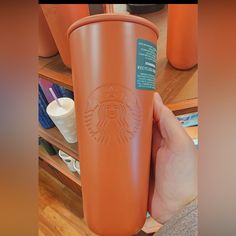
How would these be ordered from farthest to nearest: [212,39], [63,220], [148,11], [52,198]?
[52,198], [63,220], [148,11], [212,39]

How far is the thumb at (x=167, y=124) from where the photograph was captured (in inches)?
18.4

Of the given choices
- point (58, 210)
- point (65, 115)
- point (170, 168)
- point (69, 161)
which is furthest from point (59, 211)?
point (170, 168)

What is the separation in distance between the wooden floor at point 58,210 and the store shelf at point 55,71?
0.34m

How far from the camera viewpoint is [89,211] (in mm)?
377

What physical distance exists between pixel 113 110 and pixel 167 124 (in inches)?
7.0

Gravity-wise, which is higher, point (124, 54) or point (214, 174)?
point (124, 54)

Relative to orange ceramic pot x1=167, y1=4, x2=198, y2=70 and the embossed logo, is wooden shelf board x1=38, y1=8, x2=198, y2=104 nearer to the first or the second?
orange ceramic pot x1=167, y1=4, x2=198, y2=70

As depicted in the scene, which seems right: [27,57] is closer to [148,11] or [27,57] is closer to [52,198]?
[148,11]

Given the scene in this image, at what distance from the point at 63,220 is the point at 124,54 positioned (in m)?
0.60

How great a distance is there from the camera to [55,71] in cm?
55

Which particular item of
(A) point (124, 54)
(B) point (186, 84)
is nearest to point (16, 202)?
(A) point (124, 54)

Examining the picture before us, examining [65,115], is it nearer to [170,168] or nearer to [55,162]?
[170,168]

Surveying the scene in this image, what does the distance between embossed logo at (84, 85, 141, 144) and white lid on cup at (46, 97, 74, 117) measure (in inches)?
11.1

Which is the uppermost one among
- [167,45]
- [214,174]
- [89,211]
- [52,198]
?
[167,45]
